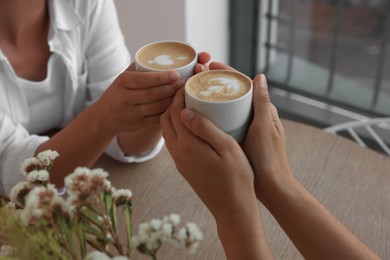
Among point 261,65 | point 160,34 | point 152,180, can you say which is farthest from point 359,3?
point 152,180

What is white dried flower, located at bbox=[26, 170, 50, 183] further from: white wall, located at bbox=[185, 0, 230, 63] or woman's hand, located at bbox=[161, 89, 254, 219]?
white wall, located at bbox=[185, 0, 230, 63]

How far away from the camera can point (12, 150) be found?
1.10 metres

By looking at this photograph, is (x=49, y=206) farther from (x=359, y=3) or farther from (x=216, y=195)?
(x=359, y=3)

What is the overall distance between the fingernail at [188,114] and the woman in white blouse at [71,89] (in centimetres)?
10

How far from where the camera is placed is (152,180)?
43.5 inches

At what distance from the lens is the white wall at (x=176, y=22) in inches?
79.3

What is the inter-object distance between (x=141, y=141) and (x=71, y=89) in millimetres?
253

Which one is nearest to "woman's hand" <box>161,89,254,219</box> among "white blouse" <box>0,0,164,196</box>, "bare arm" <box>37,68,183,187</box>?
"bare arm" <box>37,68,183,187</box>

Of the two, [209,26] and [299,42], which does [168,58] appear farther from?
[299,42]

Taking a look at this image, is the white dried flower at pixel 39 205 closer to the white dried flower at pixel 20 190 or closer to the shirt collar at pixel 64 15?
the white dried flower at pixel 20 190

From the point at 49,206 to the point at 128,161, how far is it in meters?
0.69

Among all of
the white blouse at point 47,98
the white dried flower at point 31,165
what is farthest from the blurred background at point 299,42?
the white dried flower at point 31,165

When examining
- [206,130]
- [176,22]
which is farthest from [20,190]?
[176,22]

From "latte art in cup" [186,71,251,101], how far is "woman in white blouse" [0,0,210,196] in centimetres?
5
